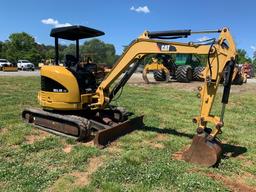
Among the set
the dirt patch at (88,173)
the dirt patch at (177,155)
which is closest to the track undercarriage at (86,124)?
the dirt patch at (88,173)

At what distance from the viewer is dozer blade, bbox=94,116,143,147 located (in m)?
7.31

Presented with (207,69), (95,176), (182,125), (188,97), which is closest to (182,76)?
(188,97)

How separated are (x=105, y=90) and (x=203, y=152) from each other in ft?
9.90

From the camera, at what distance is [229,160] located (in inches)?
259

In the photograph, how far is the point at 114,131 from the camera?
7.88 m

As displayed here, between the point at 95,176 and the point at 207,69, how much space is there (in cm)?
285

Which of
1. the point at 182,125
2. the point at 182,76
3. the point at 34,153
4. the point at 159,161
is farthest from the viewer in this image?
the point at 182,76

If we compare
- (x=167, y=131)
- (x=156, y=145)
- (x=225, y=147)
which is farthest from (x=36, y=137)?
(x=225, y=147)

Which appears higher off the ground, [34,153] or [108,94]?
[108,94]

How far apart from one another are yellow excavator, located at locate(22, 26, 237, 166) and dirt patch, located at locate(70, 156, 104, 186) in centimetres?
83

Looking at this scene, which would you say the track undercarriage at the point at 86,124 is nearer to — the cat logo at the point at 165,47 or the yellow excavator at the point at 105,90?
the yellow excavator at the point at 105,90

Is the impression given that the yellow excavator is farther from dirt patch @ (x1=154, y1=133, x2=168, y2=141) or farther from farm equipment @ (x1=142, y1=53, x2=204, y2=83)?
farm equipment @ (x1=142, y1=53, x2=204, y2=83)

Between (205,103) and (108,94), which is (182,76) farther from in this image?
(205,103)

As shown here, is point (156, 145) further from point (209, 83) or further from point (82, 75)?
point (82, 75)
